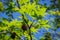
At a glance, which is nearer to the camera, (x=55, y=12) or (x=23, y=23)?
(x=23, y=23)

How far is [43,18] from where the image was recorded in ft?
12.9

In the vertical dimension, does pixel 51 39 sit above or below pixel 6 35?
below

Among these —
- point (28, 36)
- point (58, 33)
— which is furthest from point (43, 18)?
point (58, 33)

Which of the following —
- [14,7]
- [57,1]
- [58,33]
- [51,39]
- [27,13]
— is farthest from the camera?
[57,1]

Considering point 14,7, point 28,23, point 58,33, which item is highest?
point 14,7

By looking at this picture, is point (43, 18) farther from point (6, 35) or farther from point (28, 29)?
point (6, 35)

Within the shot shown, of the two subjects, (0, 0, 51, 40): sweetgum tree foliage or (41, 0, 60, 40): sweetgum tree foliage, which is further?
(41, 0, 60, 40): sweetgum tree foliage

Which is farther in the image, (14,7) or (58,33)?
(58,33)

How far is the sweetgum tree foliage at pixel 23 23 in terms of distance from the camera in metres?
3.80

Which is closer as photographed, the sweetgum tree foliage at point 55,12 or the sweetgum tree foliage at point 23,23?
the sweetgum tree foliage at point 23,23

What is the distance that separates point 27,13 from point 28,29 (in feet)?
1.08

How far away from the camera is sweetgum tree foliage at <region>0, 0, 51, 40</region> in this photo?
3799 mm

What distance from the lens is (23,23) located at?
3.89 meters

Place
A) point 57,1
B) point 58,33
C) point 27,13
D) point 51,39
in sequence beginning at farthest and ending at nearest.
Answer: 1. point 57,1
2. point 58,33
3. point 51,39
4. point 27,13
